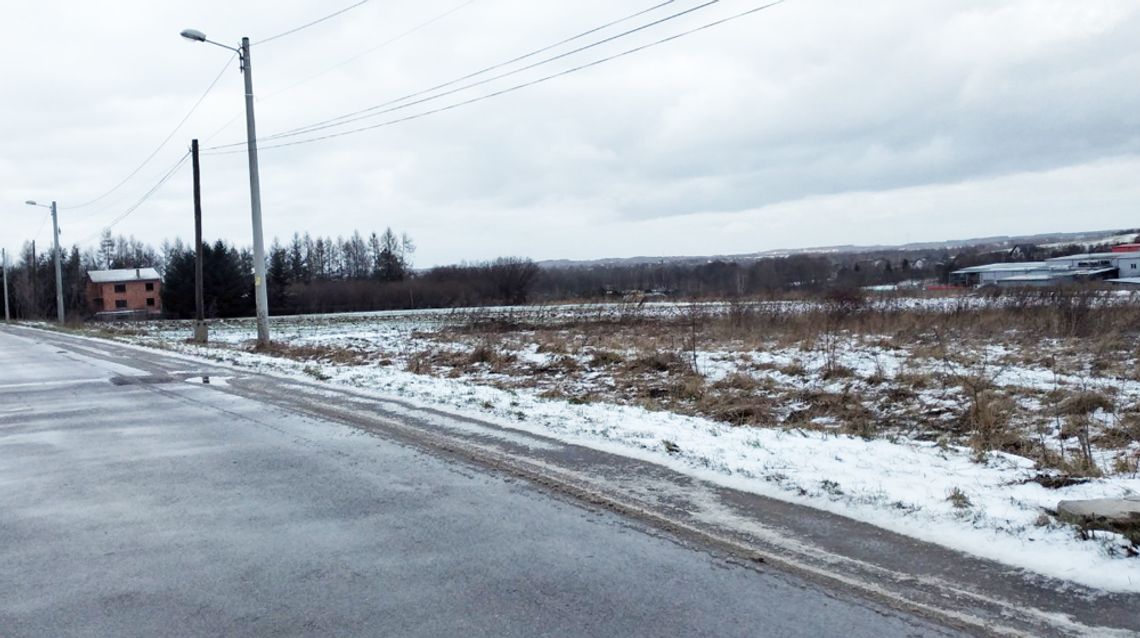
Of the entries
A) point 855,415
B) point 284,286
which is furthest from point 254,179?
point 284,286

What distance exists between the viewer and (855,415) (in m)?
10.8

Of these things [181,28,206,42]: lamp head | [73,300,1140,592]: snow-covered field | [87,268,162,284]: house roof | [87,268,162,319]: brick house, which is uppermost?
[181,28,206,42]: lamp head

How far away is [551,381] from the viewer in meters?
15.6

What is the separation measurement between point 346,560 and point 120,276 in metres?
120

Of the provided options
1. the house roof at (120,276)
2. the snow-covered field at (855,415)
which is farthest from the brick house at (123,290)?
the snow-covered field at (855,415)

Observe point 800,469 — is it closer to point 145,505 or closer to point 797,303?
point 145,505

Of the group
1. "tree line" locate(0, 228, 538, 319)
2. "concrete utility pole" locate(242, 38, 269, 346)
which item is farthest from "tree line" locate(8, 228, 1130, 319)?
"concrete utility pole" locate(242, 38, 269, 346)

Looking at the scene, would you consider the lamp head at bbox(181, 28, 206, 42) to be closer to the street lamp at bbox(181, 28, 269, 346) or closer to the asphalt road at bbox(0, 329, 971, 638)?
the street lamp at bbox(181, 28, 269, 346)

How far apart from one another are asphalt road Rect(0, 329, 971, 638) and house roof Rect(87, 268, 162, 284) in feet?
370

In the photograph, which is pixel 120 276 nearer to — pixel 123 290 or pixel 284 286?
pixel 123 290

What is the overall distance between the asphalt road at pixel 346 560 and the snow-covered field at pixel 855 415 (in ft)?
5.60

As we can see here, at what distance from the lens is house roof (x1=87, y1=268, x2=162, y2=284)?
350 feet

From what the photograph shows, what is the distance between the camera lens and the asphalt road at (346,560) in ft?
13.9

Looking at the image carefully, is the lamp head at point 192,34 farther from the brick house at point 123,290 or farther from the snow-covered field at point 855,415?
the brick house at point 123,290
